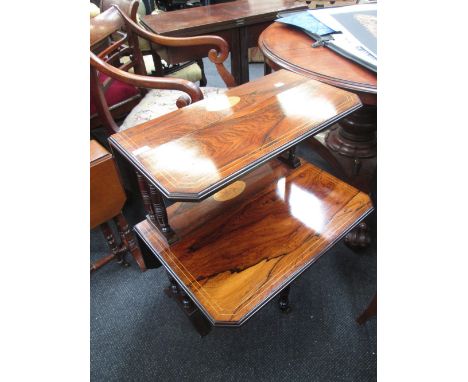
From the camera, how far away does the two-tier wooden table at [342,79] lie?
3.03 ft

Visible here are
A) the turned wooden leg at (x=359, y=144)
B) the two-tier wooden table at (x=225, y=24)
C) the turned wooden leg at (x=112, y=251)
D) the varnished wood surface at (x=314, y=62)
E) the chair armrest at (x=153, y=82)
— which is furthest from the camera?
the two-tier wooden table at (x=225, y=24)

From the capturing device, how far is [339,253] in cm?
139

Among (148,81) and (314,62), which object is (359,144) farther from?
(148,81)

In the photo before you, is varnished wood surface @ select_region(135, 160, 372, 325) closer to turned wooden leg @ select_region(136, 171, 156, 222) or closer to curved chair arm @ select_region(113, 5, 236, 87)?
turned wooden leg @ select_region(136, 171, 156, 222)

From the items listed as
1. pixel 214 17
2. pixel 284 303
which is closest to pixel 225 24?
pixel 214 17

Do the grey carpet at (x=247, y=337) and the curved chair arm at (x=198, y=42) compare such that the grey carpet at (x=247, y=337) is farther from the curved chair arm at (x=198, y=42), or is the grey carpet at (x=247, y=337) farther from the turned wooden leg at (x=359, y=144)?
the curved chair arm at (x=198, y=42)

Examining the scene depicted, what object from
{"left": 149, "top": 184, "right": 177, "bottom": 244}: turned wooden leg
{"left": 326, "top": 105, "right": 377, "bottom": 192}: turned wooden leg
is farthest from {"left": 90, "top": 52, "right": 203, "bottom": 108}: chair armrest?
{"left": 326, "top": 105, "right": 377, "bottom": 192}: turned wooden leg

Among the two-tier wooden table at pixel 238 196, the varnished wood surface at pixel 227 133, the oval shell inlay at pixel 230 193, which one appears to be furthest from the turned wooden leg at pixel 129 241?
the varnished wood surface at pixel 227 133

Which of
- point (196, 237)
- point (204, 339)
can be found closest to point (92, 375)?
point (204, 339)

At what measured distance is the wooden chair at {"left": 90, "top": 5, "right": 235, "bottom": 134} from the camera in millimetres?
1151

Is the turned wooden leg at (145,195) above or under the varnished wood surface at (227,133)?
under

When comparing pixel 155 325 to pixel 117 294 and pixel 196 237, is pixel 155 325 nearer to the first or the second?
pixel 117 294

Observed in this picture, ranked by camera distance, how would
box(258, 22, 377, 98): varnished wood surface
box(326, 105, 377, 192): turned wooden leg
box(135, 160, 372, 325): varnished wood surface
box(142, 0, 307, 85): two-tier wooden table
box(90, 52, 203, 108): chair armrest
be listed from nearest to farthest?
box(135, 160, 372, 325): varnished wood surface, box(258, 22, 377, 98): varnished wood surface, box(90, 52, 203, 108): chair armrest, box(326, 105, 377, 192): turned wooden leg, box(142, 0, 307, 85): two-tier wooden table

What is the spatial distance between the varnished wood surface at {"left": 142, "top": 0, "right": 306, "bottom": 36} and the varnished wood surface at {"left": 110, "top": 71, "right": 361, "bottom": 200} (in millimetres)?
943
